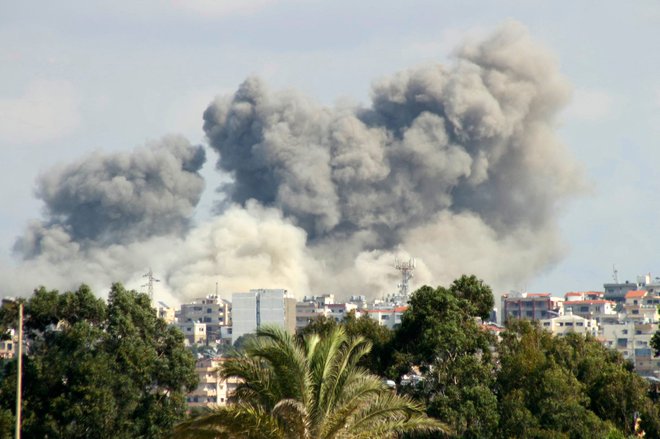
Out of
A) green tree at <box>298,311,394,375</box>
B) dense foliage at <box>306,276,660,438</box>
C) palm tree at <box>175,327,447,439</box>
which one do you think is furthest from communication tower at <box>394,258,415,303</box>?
palm tree at <box>175,327,447,439</box>

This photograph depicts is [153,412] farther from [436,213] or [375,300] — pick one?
[375,300]

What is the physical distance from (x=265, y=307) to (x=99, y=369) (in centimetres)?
10215

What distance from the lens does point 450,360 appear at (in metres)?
34.8

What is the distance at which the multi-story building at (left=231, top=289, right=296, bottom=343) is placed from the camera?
132875 mm

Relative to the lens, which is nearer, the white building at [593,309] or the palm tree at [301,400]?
the palm tree at [301,400]

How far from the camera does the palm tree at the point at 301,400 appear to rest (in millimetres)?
18766

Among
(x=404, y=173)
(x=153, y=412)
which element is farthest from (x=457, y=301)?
(x=404, y=173)

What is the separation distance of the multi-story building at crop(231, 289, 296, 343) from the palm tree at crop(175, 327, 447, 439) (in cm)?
11124

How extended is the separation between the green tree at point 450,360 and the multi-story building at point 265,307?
309 ft

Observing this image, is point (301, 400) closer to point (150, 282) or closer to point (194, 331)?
point (150, 282)

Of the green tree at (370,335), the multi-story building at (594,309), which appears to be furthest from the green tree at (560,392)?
the multi-story building at (594,309)

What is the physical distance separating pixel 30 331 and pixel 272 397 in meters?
16.4

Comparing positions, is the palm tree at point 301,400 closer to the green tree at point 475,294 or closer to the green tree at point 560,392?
the green tree at point 560,392

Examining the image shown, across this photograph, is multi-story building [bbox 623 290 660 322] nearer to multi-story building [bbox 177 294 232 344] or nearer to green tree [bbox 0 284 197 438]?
multi-story building [bbox 177 294 232 344]
